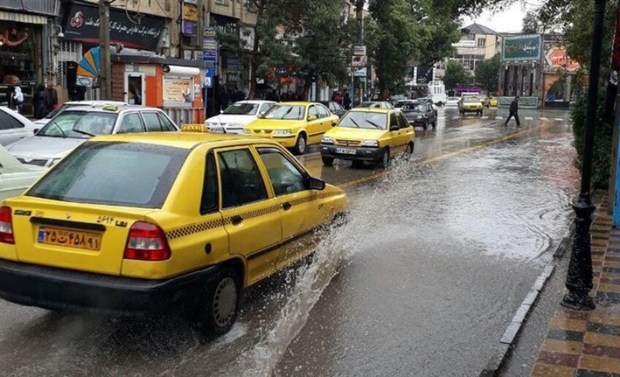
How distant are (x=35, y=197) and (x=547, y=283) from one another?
4958mm

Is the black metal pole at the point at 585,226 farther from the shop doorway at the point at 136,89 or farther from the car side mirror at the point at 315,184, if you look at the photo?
the shop doorway at the point at 136,89

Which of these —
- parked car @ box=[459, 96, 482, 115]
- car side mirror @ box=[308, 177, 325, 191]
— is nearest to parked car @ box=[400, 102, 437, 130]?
parked car @ box=[459, 96, 482, 115]

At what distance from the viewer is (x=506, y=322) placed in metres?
6.15

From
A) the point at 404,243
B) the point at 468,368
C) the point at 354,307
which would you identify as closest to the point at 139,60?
the point at 404,243

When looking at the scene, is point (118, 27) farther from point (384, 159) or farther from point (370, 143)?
point (384, 159)

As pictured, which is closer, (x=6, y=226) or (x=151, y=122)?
(x=6, y=226)

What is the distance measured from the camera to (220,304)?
208 inches

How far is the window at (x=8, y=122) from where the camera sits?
12.3 metres

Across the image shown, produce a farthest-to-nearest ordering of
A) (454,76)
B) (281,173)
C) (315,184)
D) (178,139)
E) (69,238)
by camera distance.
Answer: (454,76) → (315,184) → (281,173) → (178,139) → (69,238)

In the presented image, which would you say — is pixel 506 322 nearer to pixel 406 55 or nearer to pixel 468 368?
pixel 468 368

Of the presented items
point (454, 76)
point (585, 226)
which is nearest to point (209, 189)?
point (585, 226)

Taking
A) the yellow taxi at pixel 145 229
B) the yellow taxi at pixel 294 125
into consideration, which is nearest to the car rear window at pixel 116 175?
the yellow taxi at pixel 145 229

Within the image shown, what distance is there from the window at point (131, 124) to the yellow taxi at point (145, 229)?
6421 mm

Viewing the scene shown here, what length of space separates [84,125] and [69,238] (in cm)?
765
